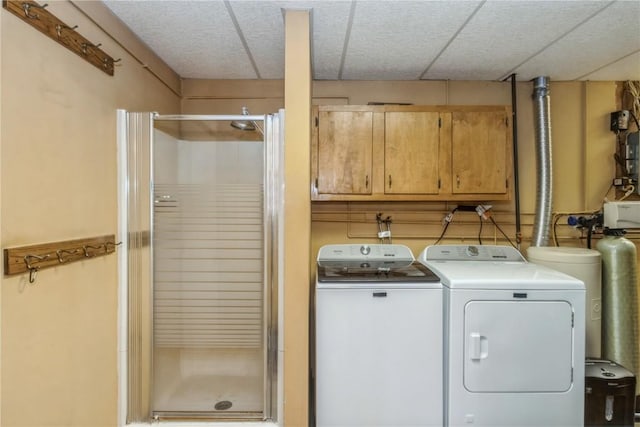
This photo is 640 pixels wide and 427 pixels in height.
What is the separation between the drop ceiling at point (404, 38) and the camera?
5.73 ft

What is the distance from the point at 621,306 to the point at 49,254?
3.45 m

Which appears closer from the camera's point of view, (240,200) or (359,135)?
(240,200)

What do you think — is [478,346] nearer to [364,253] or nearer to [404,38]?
[364,253]

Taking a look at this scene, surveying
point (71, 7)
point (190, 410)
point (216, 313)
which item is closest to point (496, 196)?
point (216, 313)

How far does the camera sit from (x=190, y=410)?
2.08 meters

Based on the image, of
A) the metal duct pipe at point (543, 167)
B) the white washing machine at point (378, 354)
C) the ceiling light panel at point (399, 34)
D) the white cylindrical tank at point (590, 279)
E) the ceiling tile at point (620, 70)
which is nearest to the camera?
the ceiling light panel at point (399, 34)

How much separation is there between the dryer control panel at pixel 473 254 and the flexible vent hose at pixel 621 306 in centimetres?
58

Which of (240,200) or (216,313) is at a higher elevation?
(240,200)

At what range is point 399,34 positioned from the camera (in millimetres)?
2004

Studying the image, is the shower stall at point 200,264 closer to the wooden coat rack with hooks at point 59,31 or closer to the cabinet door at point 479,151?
the wooden coat rack with hooks at point 59,31

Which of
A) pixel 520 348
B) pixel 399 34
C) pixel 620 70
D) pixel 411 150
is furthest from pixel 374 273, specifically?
pixel 620 70

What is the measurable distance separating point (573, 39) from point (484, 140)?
2.54 ft

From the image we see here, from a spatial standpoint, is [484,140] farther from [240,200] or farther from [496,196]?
[240,200]

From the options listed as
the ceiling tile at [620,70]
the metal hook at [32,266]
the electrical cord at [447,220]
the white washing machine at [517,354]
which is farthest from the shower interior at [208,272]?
the ceiling tile at [620,70]
